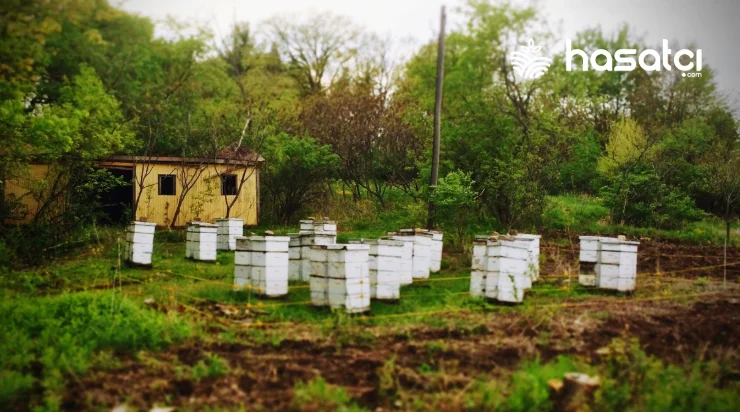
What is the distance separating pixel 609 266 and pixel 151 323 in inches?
267

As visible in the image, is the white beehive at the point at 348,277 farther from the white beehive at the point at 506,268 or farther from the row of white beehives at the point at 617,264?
the row of white beehives at the point at 617,264

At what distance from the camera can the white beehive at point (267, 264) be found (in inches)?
377

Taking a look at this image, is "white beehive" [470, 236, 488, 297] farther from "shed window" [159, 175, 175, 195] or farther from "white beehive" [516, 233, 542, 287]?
"shed window" [159, 175, 175, 195]

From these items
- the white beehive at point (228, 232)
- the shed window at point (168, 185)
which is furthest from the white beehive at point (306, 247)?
the shed window at point (168, 185)

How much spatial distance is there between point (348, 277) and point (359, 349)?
60.1 inches

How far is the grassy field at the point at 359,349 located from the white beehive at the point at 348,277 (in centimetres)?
29

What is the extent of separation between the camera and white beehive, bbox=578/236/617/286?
10508 millimetres

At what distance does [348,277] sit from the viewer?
336 inches

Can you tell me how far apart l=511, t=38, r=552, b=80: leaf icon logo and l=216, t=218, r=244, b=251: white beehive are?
975 cm

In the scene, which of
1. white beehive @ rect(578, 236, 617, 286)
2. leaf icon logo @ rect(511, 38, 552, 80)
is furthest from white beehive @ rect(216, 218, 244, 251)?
leaf icon logo @ rect(511, 38, 552, 80)

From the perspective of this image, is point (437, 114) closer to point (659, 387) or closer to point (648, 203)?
point (648, 203)

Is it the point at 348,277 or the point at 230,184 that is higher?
the point at 230,184

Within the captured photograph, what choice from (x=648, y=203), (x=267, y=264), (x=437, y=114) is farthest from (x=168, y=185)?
(x=648, y=203)
